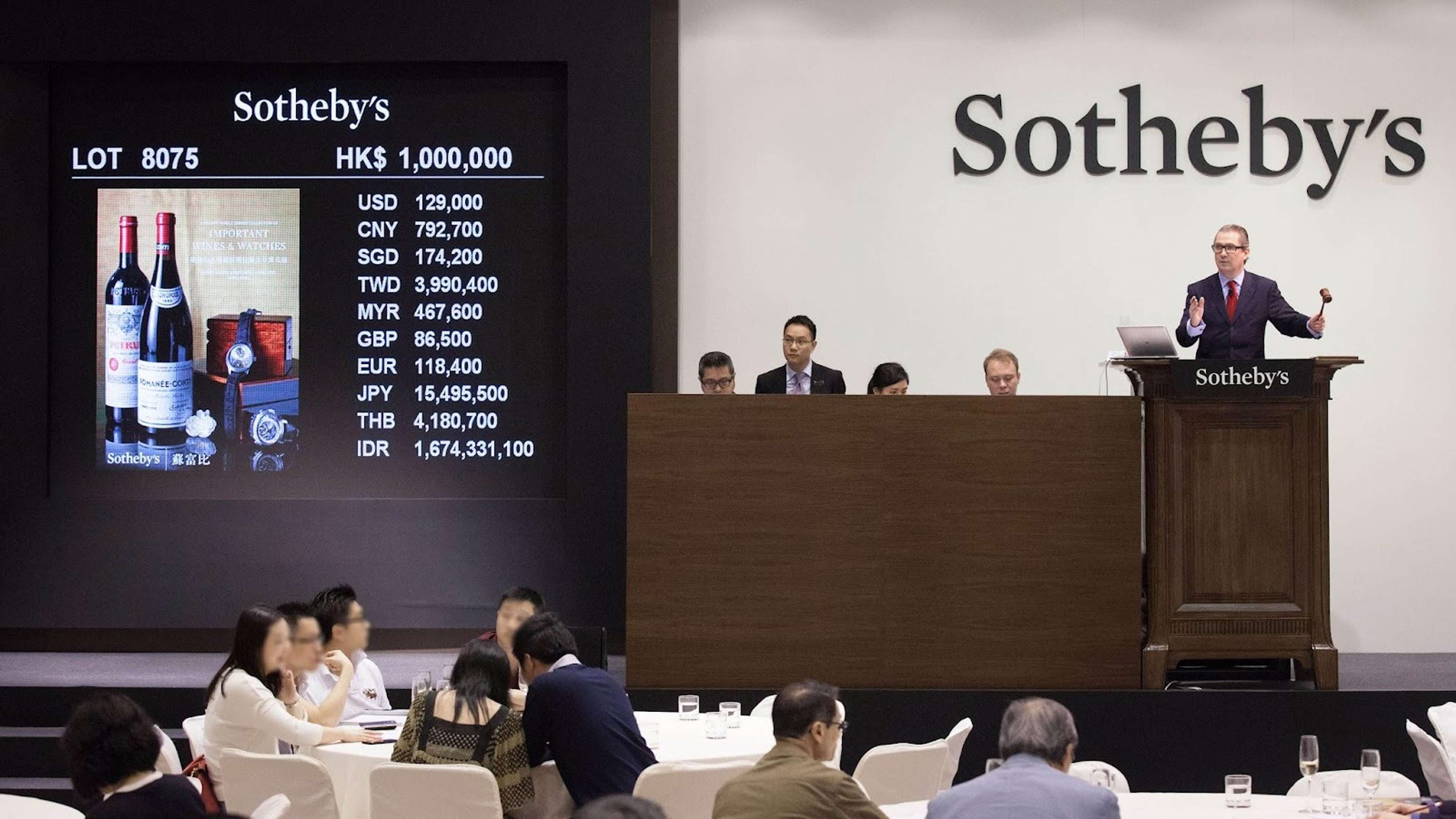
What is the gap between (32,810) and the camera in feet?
15.4

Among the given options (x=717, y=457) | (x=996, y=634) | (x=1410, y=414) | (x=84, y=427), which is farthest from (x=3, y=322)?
(x=1410, y=414)

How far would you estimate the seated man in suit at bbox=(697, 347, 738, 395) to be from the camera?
24.1 feet

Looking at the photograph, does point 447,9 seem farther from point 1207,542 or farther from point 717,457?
point 1207,542

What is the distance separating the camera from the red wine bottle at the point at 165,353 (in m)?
8.64

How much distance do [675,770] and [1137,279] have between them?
17.4ft

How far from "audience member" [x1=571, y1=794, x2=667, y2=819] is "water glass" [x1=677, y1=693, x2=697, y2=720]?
11.3ft

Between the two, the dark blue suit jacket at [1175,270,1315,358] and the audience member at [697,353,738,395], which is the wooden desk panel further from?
the audience member at [697,353,738,395]

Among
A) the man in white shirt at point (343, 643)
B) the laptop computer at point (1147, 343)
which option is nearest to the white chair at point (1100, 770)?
the laptop computer at point (1147, 343)

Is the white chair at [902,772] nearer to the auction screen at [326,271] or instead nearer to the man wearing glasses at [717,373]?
the man wearing glasses at [717,373]

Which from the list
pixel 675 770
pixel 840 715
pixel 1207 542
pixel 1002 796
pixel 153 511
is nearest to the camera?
pixel 1002 796

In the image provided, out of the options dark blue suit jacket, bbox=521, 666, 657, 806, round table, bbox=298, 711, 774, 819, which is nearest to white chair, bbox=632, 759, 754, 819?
dark blue suit jacket, bbox=521, 666, 657, 806

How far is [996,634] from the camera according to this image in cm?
666

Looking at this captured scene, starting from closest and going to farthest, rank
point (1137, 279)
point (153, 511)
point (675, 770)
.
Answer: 1. point (675, 770)
2. point (153, 511)
3. point (1137, 279)

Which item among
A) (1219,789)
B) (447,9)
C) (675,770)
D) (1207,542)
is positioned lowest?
(1219,789)
